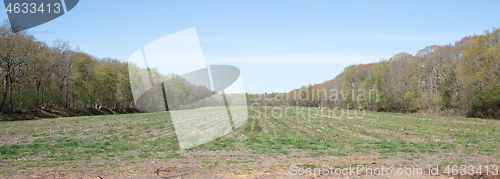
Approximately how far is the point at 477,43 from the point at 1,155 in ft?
172

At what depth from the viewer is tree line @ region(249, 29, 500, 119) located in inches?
1556

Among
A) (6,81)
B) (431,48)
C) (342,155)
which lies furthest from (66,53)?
(431,48)

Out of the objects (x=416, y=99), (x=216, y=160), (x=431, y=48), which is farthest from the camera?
(x=431, y=48)

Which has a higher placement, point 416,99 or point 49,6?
point 49,6

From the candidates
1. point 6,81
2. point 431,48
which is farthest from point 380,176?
point 431,48

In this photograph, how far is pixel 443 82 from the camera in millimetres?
50062

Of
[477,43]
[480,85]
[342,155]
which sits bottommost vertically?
[342,155]

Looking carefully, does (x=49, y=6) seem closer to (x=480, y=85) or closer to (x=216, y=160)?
(x=216, y=160)

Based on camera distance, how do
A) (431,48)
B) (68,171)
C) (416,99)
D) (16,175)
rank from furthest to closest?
1. (431,48)
2. (416,99)
3. (68,171)
4. (16,175)

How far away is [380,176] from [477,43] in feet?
142

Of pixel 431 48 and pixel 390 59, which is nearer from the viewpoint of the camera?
pixel 431 48

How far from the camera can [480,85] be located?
4125cm

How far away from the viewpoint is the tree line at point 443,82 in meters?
39.5

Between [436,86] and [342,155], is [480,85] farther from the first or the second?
Answer: [342,155]
